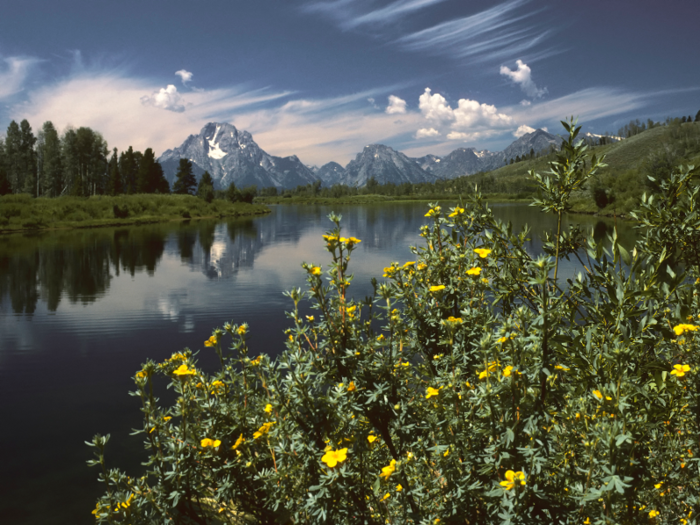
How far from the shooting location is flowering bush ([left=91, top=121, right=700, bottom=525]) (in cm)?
196

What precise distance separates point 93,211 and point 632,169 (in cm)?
8902

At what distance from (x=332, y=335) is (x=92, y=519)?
17.8ft

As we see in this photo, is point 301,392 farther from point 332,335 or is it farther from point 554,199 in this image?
point 554,199

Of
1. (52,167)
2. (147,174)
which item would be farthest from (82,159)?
(147,174)

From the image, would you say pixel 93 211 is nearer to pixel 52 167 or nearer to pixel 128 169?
pixel 52 167

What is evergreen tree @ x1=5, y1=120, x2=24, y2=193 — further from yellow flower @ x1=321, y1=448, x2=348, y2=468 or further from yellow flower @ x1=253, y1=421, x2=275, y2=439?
yellow flower @ x1=321, y1=448, x2=348, y2=468

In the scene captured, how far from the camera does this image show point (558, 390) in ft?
7.70

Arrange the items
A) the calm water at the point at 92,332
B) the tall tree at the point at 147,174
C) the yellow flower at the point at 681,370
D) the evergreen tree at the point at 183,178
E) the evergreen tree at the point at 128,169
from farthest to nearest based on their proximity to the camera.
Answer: the evergreen tree at the point at 183,178 < the evergreen tree at the point at 128,169 < the tall tree at the point at 147,174 < the calm water at the point at 92,332 < the yellow flower at the point at 681,370

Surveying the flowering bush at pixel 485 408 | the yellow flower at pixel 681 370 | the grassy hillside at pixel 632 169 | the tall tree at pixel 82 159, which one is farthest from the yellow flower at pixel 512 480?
the tall tree at pixel 82 159

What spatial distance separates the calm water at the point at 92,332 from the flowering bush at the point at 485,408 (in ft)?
2.14

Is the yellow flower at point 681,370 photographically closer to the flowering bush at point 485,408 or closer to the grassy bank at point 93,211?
the flowering bush at point 485,408

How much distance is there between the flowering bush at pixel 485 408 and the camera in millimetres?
1965

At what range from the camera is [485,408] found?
2.19 meters

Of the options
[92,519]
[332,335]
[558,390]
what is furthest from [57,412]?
[558,390]
